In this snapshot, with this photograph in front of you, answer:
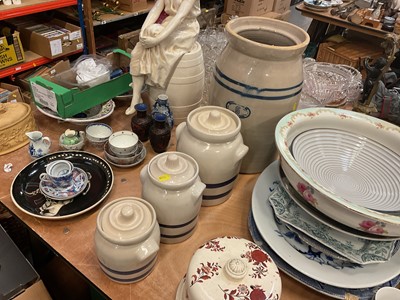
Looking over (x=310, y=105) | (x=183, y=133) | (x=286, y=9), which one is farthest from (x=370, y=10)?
(x=183, y=133)

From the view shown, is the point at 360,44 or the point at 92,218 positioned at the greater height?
the point at 92,218

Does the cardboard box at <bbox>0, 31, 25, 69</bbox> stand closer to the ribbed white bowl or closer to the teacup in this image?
the teacup

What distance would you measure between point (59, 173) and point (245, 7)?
261cm

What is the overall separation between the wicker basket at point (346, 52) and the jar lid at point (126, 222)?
2.69 m

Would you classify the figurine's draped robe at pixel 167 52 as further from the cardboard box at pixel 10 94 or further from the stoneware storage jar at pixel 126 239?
the cardboard box at pixel 10 94

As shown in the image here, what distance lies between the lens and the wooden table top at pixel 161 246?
2.27ft

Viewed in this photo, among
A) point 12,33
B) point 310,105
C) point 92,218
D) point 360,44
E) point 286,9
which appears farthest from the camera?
point 286,9

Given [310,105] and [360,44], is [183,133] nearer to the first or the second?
[310,105]

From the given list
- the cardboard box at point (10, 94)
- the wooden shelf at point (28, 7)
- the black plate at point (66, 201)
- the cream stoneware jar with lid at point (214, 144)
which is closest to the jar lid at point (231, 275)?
the cream stoneware jar with lid at point (214, 144)

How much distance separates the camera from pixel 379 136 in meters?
0.82

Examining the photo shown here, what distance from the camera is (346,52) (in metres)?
2.97

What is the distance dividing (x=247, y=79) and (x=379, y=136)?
1.15ft

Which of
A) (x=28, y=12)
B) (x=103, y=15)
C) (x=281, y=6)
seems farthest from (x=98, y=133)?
(x=281, y=6)

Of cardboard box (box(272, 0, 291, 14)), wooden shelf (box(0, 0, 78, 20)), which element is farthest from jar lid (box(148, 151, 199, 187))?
cardboard box (box(272, 0, 291, 14))
